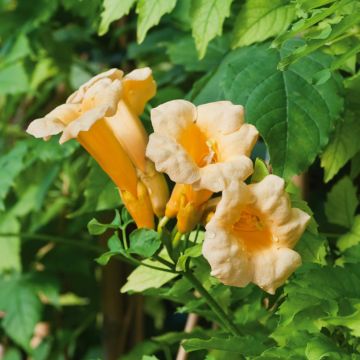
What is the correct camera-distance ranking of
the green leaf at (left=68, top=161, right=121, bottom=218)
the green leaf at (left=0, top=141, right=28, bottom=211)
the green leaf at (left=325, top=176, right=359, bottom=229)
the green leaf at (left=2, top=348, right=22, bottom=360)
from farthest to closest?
the green leaf at (left=2, top=348, right=22, bottom=360)
the green leaf at (left=0, top=141, right=28, bottom=211)
the green leaf at (left=68, top=161, right=121, bottom=218)
the green leaf at (left=325, top=176, right=359, bottom=229)

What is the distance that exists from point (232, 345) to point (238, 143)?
0.62 feet

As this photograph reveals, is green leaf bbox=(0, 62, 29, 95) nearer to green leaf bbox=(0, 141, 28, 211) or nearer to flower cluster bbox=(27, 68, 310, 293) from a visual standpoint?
green leaf bbox=(0, 141, 28, 211)

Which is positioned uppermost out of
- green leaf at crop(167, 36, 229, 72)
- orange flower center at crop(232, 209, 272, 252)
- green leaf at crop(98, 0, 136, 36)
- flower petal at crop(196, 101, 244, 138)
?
green leaf at crop(98, 0, 136, 36)

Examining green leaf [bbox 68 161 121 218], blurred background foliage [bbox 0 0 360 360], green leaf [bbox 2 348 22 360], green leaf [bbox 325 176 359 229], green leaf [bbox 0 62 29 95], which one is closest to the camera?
blurred background foliage [bbox 0 0 360 360]

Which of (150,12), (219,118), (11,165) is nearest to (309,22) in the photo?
(219,118)

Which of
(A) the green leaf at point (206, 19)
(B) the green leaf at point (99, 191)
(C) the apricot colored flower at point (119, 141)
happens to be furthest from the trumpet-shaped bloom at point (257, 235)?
(B) the green leaf at point (99, 191)

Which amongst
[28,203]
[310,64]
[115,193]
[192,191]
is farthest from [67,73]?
[192,191]

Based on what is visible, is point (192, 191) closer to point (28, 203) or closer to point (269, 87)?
point (269, 87)

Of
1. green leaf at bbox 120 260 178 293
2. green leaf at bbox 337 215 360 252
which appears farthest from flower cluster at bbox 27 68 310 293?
green leaf at bbox 337 215 360 252

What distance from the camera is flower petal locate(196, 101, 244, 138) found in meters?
0.73

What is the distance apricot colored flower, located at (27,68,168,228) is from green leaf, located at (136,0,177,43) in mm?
65

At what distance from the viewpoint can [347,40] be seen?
Answer: 3.02 ft

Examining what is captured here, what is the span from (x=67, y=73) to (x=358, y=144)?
84 cm

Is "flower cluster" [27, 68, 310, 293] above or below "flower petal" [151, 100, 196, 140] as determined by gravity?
below
